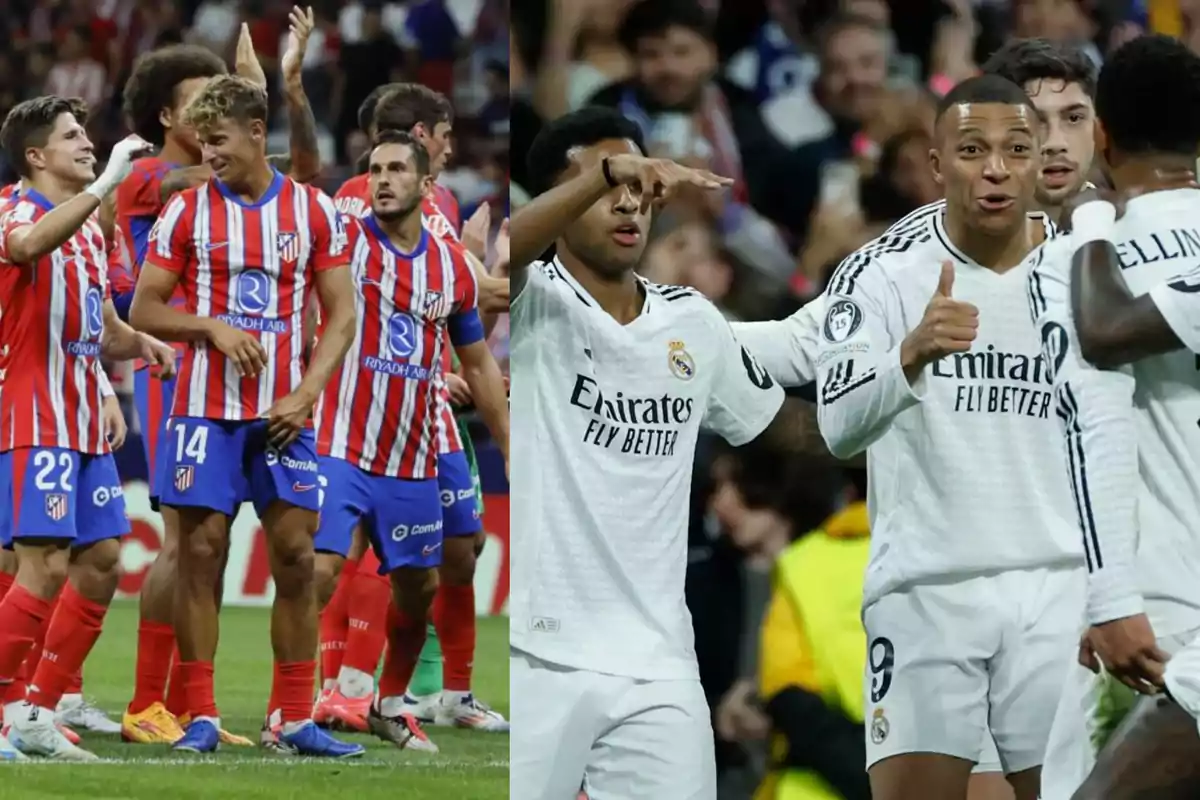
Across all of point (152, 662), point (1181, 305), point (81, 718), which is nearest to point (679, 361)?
point (1181, 305)

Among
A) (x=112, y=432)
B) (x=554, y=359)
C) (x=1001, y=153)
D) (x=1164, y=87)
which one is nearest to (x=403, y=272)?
(x=112, y=432)

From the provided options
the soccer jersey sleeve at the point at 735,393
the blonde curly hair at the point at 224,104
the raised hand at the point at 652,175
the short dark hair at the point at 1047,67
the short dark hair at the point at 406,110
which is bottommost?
the soccer jersey sleeve at the point at 735,393

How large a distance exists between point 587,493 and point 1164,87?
0.93 meters

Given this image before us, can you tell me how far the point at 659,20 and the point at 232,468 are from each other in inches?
60.2

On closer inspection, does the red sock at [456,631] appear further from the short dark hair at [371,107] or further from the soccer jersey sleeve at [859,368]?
the soccer jersey sleeve at [859,368]

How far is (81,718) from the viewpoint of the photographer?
15.3 ft

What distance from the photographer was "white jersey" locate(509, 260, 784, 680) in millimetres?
2766

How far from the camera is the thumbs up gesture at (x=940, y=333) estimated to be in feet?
7.94

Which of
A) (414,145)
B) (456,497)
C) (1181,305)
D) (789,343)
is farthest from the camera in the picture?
(456,497)

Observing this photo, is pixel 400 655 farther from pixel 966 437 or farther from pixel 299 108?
pixel 966 437

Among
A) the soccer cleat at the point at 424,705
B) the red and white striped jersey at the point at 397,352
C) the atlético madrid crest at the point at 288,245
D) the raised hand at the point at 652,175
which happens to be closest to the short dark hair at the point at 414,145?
the red and white striped jersey at the point at 397,352

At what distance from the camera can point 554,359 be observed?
2781 mm

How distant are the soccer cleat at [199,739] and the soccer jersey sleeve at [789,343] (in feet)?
5.99

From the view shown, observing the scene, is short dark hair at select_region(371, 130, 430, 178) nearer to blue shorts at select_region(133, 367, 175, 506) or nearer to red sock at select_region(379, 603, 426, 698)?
blue shorts at select_region(133, 367, 175, 506)
